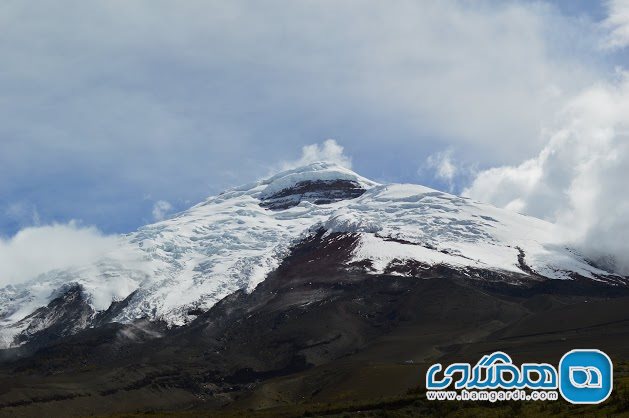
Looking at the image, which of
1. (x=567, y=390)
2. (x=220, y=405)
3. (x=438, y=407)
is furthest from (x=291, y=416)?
(x=220, y=405)

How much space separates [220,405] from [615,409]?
375 ft

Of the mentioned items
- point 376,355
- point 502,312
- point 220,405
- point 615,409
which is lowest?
point 615,409

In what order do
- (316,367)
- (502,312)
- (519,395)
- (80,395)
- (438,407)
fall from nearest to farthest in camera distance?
1. (519,395)
2. (438,407)
3. (80,395)
4. (316,367)
5. (502,312)

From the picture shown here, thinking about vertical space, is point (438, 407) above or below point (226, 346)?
below

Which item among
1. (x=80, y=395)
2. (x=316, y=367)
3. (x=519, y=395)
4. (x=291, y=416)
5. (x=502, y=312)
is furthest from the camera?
(x=502, y=312)

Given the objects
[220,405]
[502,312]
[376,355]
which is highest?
[502,312]

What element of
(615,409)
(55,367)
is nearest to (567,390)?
(615,409)

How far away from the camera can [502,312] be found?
192 metres

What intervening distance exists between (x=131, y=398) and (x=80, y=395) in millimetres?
9452

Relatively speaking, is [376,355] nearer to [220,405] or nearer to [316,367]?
[316,367]

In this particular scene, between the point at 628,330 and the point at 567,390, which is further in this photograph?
the point at 628,330

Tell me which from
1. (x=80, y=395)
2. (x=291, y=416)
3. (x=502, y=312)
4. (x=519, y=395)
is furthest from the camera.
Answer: (x=502, y=312)

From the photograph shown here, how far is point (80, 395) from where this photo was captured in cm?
14575

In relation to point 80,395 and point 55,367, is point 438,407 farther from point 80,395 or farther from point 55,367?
point 55,367
